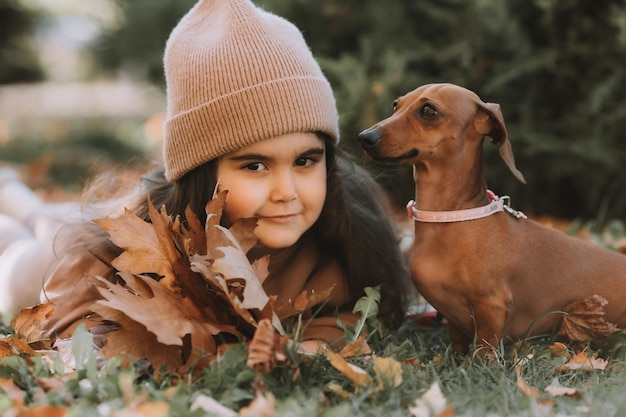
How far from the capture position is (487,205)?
2213 mm

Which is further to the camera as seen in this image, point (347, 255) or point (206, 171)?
point (347, 255)

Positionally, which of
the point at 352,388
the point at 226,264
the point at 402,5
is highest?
the point at 402,5

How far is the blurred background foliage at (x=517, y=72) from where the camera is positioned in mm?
4238

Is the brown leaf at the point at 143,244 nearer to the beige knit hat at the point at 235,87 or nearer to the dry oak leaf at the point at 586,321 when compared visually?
the beige knit hat at the point at 235,87

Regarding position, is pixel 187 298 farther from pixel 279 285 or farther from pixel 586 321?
pixel 586 321

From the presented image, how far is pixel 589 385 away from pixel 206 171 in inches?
53.6

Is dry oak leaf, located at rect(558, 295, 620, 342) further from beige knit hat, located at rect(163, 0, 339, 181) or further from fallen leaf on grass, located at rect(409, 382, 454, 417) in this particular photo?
beige knit hat, located at rect(163, 0, 339, 181)

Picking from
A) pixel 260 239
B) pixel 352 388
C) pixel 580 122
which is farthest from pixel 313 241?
pixel 580 122

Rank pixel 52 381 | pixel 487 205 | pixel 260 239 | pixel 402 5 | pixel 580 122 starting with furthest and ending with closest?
pixel 402 5 → pixel 580 122 → pixel 260 239 → pixel 487 205 → pixel 52 381

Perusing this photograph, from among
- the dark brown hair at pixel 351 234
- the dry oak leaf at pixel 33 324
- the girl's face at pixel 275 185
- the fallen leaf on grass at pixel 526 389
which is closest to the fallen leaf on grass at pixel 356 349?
the fallen leaf on grass at pixel 526 389

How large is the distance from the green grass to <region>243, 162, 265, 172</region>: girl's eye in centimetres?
73

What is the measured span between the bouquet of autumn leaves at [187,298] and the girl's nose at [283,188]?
0.17m

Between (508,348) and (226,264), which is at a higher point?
(226,264)

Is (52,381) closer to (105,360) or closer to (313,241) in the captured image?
(105,360)
